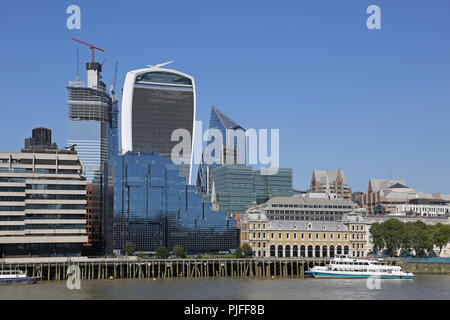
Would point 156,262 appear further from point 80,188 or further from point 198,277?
point 80,188

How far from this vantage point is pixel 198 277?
560ft

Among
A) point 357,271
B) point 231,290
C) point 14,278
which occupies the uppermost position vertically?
point 14,278

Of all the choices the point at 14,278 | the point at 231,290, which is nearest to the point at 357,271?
the point at 231,290

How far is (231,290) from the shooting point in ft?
415

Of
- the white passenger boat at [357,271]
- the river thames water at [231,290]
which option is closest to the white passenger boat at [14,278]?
the river thames water at [231,290]

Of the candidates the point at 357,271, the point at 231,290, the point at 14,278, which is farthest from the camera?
A: the point at 357,271

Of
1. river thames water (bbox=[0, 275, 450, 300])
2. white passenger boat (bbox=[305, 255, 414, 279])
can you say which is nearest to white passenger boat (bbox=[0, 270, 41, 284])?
river thames water (bbox=[0, 275, 450, 300])

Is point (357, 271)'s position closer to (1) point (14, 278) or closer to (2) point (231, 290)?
(2) point (231, 290)

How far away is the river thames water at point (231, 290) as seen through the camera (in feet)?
372

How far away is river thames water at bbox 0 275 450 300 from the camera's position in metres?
114

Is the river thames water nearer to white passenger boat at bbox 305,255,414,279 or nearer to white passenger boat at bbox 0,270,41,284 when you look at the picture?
white passenger boat at bbox 0,270,41,284
